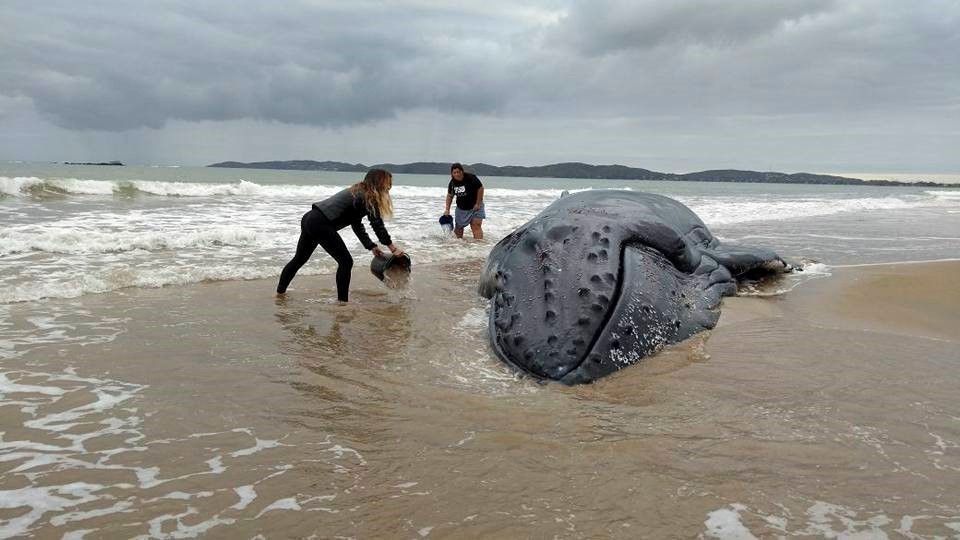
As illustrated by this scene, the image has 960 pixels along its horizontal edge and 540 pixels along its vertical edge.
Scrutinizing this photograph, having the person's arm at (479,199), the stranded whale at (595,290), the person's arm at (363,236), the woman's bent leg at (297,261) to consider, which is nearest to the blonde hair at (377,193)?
the person's arm at (363,236)

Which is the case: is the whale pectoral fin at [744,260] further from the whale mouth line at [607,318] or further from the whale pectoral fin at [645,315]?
the whale mouth line at [607,318]

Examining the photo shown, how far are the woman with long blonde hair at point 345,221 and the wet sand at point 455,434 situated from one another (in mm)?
1400

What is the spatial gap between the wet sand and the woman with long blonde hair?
140cm

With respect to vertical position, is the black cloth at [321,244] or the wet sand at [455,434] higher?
the black cloth at [321,244]

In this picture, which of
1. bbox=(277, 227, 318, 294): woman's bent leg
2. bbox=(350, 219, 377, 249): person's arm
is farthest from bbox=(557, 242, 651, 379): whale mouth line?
bbox=(277, 227, 318, 294): woman's bent leg

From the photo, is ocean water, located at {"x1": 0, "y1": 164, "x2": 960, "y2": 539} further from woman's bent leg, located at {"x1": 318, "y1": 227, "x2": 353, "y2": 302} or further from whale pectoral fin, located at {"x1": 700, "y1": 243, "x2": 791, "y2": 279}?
whale pectoral fin, located at {"x1": 700, "y1": 243, "x2": 791, "y2": 279}

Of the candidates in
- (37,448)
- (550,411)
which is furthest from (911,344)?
(37,448)

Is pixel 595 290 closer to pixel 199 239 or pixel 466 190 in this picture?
pixel 199 239

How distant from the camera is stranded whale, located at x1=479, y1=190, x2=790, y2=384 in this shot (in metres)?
4.36

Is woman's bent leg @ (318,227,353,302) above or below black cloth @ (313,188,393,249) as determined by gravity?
below

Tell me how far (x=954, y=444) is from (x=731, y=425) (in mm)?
1085

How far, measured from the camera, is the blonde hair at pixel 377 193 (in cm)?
717

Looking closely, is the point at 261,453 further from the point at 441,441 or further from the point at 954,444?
the point at 954,444

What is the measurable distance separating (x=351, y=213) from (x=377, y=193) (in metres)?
0.48
